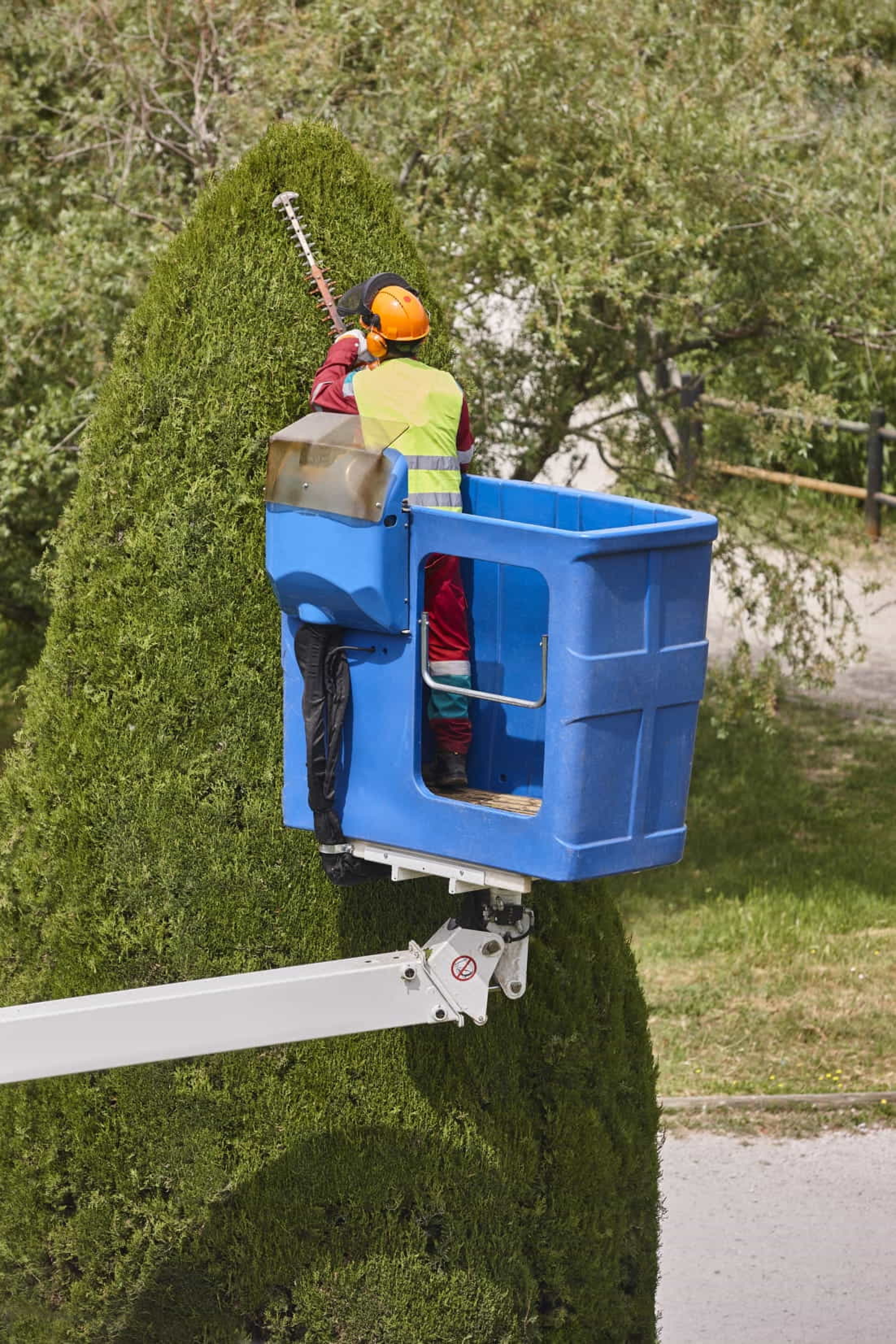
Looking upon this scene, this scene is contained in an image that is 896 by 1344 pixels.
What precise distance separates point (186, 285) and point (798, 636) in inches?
284

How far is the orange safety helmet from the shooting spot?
398 centimetres

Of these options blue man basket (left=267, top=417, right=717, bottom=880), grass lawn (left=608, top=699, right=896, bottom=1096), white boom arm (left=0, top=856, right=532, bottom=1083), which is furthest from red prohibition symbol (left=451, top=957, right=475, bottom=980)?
grass lawn (left=608, top=699, right=896, bottom=1096)

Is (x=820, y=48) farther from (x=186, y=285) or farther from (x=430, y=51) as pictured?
(x=186, y=285)

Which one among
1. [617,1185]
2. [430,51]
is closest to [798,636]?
[430,51]

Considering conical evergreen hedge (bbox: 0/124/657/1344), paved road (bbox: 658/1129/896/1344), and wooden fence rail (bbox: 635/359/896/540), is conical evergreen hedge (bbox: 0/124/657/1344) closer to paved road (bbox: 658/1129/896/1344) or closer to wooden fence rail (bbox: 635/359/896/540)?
paved road (bbox: 658/1129/896/1344)

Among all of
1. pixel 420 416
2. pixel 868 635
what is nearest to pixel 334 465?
pixel 420 416

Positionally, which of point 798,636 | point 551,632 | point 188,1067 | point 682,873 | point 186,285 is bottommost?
point 682,873

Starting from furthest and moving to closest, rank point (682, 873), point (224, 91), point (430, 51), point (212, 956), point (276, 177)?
1. point (682, 873)
2. point (224, 91)
3. point (430, 51)
4. point (276, 177)
5. point (212, 956)

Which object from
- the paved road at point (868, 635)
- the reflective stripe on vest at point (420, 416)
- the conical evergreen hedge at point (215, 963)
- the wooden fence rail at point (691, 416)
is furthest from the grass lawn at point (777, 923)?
the reflective stripe on vest at point (420, 416)

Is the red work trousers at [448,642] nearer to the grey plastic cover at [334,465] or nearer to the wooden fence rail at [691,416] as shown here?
the grey plastic cover at [334,465]

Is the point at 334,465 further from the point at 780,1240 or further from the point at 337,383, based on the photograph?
the point at 780,1240

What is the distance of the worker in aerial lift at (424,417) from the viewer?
393 cm

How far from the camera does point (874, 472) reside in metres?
20.2

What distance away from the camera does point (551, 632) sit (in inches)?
140
